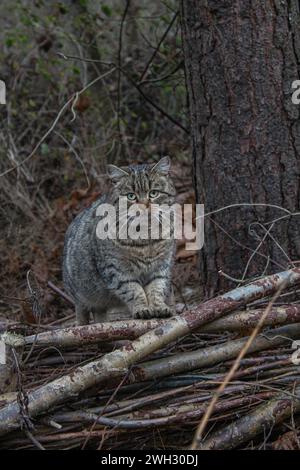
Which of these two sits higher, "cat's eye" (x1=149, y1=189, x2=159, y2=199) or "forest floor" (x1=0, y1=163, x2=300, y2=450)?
"cat's eye" (x1=149, y1=189, x2=159, y2=199)

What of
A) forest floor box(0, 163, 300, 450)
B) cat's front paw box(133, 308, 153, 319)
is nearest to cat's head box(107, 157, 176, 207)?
cat's front paw box(133, 308, 153, 319)

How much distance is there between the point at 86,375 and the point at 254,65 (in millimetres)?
2025

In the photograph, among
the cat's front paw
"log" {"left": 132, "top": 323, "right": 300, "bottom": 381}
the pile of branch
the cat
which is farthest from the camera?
the cat

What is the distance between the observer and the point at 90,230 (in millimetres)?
5203

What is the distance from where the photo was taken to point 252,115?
14.5 feet

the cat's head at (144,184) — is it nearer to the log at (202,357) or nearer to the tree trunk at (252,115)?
the tree trunk at (252,115)

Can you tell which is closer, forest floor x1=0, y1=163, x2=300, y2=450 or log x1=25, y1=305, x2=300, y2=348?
forest floor x1=0, y1=163, x2=300, y2=450

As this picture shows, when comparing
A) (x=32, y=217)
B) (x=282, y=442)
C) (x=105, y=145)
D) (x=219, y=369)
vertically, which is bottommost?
(x=282, y=442)

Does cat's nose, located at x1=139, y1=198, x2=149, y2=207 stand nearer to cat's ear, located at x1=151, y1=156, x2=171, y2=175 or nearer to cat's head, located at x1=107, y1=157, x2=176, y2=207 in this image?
cat's head, located at x1=107, y1=157, x2=176, y2=207

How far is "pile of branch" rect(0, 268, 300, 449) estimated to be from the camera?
3.43 metres

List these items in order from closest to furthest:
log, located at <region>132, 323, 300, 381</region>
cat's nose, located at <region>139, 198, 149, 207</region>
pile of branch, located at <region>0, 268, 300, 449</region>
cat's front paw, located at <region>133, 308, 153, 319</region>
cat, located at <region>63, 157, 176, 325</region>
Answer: pile of branch, located at <region>0, 268, 300, 449</region> < log, located at <region>132, 323, 300, 381</region> < cat's front paw, located at <region>133, 308, 153, 319</region> < cat, located at <region>63, 157, 176, 325</region> < cat's nose, located at <region>139, 198, 149, 207</region>

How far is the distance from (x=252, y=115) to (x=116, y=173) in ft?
3.25

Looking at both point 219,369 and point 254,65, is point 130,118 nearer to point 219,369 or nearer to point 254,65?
point 254,65

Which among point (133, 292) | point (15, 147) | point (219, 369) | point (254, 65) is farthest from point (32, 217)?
point (219, 369)
